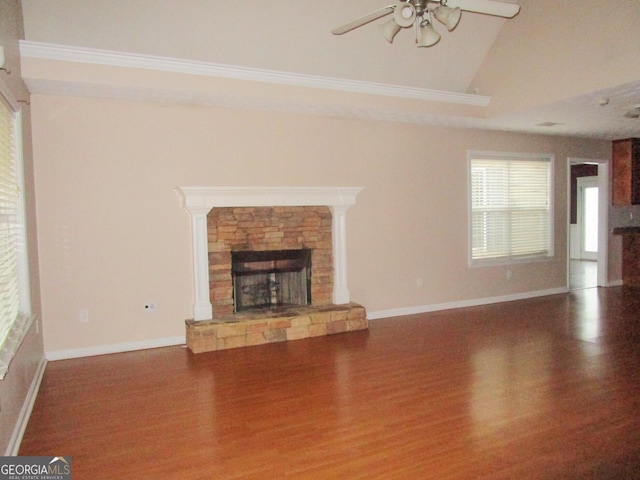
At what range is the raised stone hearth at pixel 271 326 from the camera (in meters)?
4.21

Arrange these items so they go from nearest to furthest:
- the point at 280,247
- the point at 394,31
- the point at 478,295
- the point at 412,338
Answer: the point at 394,31 < the point at 412,338 < the point at 280,247 < the point at 478,295

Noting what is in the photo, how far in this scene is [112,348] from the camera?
4.21m

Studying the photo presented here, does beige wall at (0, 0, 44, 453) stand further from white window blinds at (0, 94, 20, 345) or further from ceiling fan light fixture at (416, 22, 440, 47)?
ceiling fan light fixture at (416, 22, 440, 47)

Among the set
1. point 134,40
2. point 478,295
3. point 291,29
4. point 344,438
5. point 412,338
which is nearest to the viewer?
point 344,438

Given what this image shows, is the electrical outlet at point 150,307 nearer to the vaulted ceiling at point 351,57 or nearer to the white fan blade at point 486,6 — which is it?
the vaulted ceiling at point 351,57

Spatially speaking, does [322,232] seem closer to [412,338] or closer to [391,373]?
[412,338]

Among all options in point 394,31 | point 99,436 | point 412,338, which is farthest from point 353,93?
point 99,436

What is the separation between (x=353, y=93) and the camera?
4625mm

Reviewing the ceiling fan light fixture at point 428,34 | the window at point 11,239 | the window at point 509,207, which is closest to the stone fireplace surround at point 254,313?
the window at point 11,239

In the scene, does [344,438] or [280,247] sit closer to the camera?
[344,438]

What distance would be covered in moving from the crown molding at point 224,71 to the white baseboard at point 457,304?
2542 millimetres

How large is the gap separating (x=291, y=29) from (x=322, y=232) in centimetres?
215

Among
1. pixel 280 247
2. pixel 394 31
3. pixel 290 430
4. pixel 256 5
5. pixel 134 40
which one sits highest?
pixel 256 5

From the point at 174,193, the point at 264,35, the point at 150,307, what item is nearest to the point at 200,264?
the point at 150,307
